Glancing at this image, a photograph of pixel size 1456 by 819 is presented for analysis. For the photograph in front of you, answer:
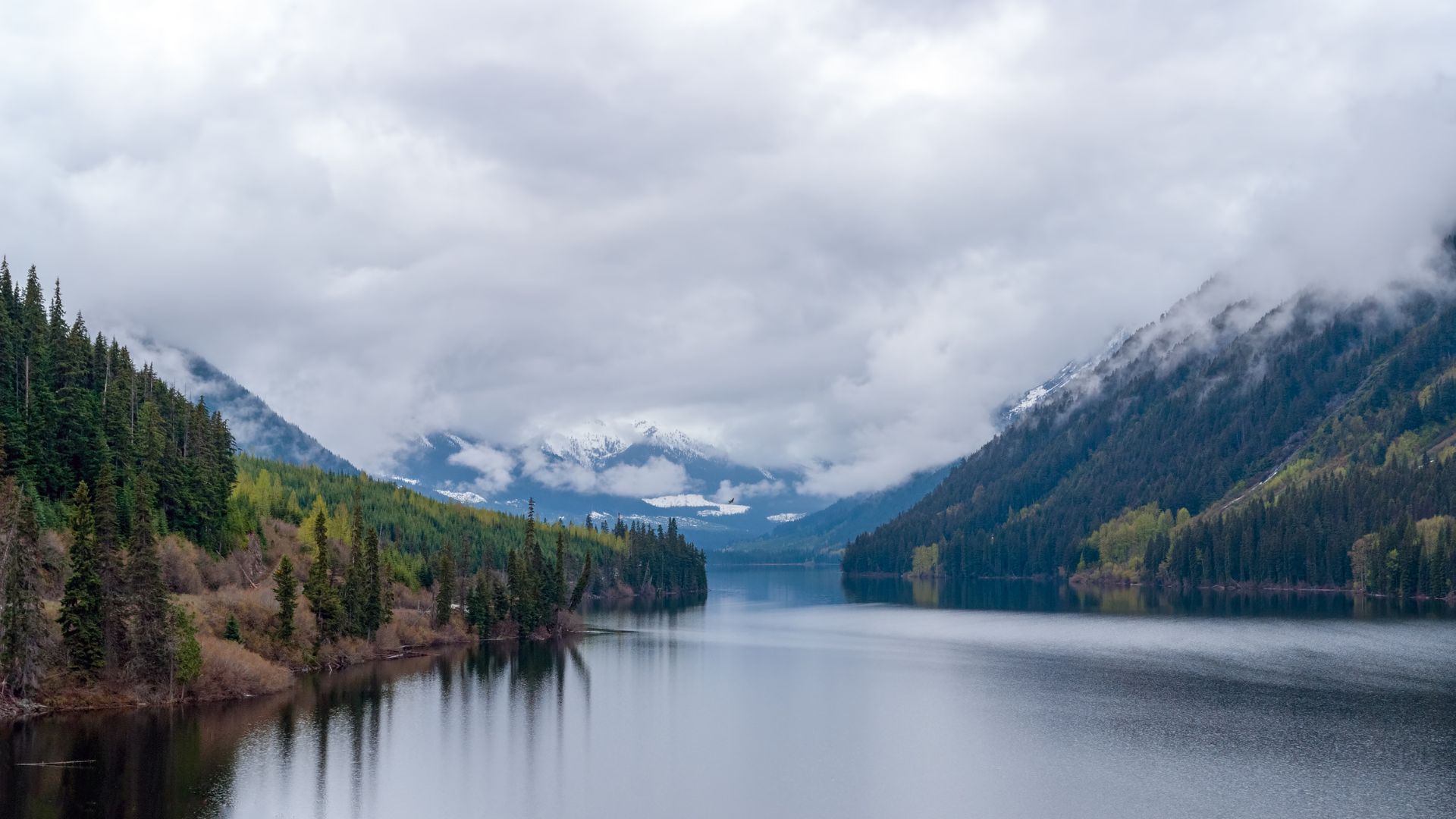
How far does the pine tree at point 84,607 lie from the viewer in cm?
9956

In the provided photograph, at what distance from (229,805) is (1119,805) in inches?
2102

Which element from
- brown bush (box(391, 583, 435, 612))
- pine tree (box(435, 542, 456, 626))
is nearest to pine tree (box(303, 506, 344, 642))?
pine tree (box(435, 542, 456, 626))

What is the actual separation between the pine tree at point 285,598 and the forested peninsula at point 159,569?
0.21 meters

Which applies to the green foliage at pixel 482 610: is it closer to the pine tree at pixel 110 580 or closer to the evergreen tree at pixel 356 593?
the evergreen tree at pixel 356 593

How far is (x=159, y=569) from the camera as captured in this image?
106062mm

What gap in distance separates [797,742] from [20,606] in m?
60.4

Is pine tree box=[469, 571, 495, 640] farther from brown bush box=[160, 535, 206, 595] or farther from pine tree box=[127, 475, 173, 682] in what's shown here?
pine tree box=[127, 475, 173, 682]

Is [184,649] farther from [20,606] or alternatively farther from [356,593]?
[356,593]

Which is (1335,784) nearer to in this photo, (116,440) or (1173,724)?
(1173,724)

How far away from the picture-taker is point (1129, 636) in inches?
6786

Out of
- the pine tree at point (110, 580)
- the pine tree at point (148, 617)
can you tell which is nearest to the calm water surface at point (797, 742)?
the pine tree at point (148, 617)

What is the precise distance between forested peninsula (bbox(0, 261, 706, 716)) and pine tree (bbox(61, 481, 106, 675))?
0.14 meters

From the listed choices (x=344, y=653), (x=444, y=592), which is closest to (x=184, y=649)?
(x=344, y=653)

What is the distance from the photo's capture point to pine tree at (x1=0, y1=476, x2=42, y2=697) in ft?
305
